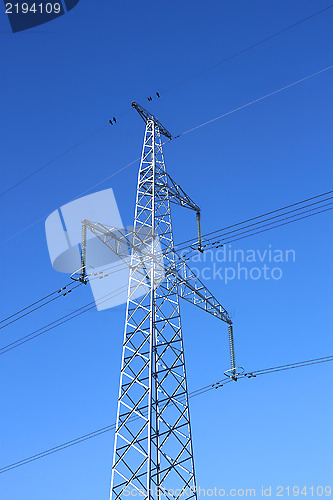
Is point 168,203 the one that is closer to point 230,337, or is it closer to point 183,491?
point 230,337

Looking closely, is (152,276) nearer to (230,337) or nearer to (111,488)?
(230,337)

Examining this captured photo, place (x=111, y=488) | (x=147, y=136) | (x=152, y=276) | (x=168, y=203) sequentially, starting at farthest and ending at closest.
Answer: (x=147, y=136) < (x=168, y=203) < (x=152, y=276) < (x=111, y=488)

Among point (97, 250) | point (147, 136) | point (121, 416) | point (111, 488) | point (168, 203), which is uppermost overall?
point (147, 136)

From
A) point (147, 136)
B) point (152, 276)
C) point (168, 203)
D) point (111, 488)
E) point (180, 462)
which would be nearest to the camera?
point (111, 488)

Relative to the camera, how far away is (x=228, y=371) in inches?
960

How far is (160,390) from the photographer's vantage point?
67.3ft

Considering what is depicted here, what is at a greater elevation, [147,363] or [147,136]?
[147,136]

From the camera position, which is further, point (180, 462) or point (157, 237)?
point (157, 237)

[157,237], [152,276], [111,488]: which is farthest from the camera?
[157,237]

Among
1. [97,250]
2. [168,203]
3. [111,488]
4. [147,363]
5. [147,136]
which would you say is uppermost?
[147,136]

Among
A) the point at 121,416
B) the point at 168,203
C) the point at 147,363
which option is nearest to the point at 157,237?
the point at 168,203

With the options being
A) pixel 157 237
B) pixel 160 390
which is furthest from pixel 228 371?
pixel 157 237

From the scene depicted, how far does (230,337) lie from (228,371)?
5.91 ft

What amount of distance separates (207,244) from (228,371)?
5471 mm
